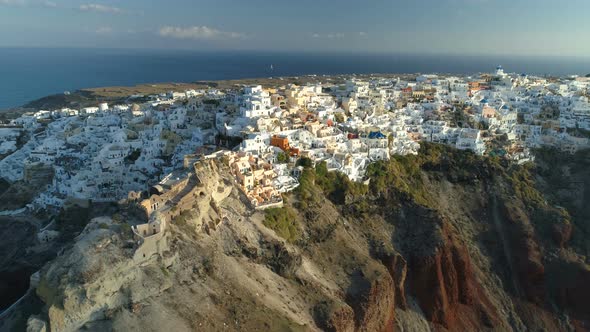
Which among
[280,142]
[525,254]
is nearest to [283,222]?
[280,142]

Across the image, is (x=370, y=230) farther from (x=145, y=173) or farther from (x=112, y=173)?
(x=112, y=173)

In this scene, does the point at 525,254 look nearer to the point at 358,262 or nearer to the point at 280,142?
the point at 358,262

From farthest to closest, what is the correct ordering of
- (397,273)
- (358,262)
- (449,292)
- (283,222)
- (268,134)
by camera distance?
(268,134) → (449,292) → (397,273) → (358,262) → (283,222)

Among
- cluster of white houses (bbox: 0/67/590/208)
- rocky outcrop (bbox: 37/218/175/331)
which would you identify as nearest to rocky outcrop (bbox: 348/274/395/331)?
cluster of white houses (bbox: 0/67/590/208)

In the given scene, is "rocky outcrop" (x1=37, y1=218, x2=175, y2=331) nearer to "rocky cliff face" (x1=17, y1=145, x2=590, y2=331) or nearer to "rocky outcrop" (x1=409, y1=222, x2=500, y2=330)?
"rocky cliff face" (x1=17, y1=145, x2=590, y2=331)

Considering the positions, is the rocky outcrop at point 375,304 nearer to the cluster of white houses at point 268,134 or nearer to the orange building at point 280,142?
the cluster of white houses at point 268,134

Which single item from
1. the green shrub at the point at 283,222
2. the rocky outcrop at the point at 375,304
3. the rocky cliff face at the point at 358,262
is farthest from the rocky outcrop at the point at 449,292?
the green shrub at the point at 283,222
